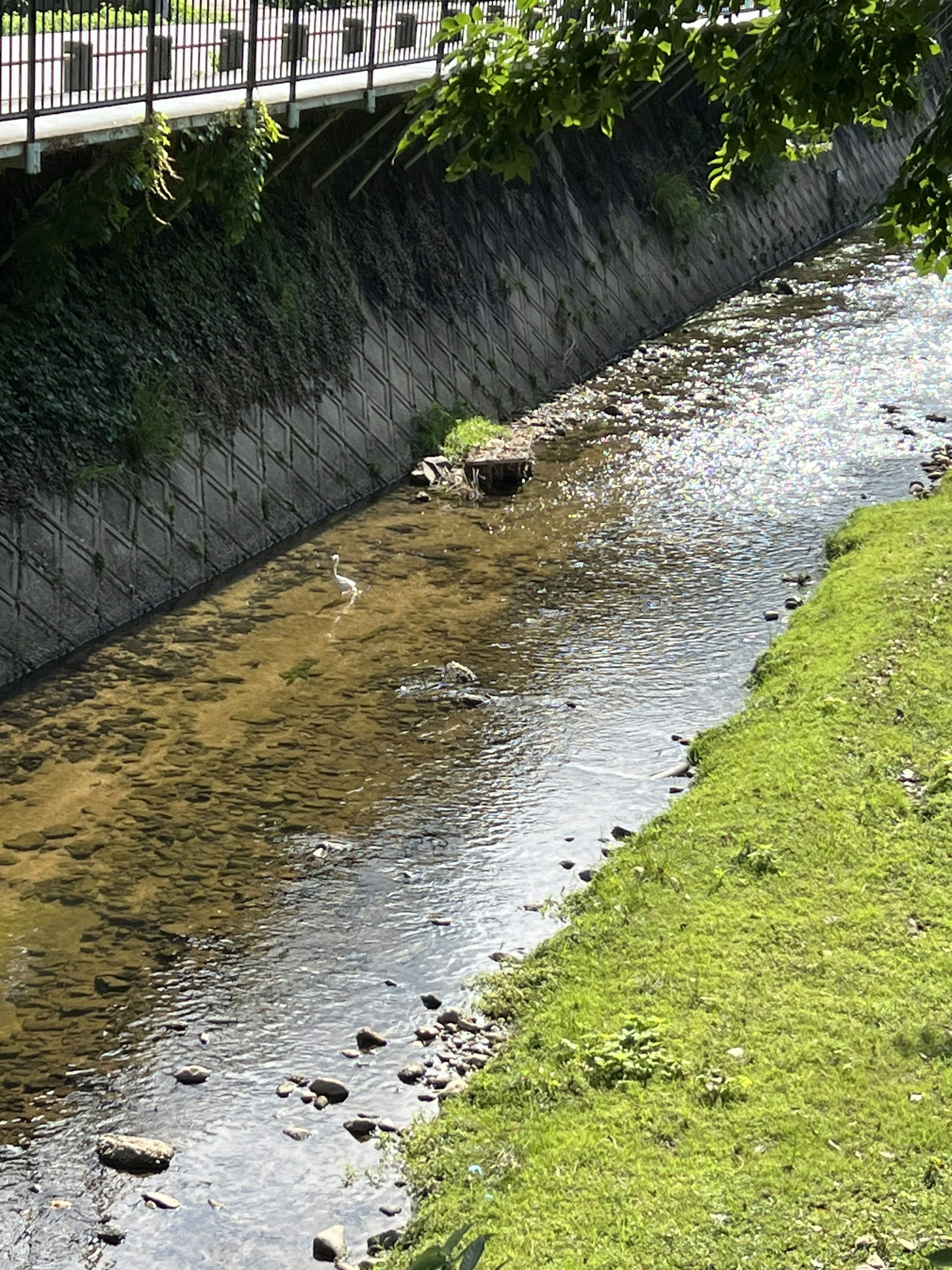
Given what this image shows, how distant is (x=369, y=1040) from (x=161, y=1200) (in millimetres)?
2026

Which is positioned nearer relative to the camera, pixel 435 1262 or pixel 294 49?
pixel 435 1262

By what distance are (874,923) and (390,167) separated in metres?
18.2

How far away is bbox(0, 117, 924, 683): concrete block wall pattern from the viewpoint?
17.5m

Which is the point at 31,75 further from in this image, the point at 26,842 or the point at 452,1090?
the point at 452,1090

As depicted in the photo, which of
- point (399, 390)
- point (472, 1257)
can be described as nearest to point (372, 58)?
point (399, 390)

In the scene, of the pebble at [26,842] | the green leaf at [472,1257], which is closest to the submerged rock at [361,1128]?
the pebble at [26,842]

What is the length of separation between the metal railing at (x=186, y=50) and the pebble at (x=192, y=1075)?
33.2 ft

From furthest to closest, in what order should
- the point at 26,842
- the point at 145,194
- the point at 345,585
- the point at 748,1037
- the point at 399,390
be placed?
the point at 399,390 < the point at 345,585 < the point at 145,194 < the point at 26,842 < the point at 748,1037

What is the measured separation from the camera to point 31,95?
52.8 feet

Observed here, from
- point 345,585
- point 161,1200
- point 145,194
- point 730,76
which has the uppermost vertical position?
point 730,76

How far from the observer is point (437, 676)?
1728cm

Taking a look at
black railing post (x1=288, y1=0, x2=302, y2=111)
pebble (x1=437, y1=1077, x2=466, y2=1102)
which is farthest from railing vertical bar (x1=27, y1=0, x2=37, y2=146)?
pebble (x1=437, y1=1077, x2=466, y2=1102)

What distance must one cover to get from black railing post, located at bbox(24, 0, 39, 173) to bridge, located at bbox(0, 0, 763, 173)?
0.05ft

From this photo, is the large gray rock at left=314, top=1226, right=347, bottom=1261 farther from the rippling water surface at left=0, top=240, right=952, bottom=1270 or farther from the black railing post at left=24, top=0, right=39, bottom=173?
the black railing post at left=24, top=0, right=39, bottom=173
